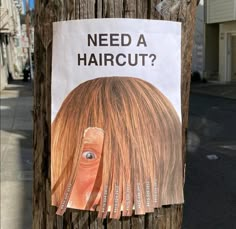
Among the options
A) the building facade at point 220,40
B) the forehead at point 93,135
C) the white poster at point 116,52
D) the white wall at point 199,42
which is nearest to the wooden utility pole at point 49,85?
the white poster at point 116,52

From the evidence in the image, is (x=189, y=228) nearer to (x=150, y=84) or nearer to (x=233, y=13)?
(x=150, y=84)

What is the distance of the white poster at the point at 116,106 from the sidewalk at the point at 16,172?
10.4 ft

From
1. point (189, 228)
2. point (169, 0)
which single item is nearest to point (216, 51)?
point (189, 228)

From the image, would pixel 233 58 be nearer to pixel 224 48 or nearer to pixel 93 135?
pixel 224 48

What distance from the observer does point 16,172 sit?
253 inches

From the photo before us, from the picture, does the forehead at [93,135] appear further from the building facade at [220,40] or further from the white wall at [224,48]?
the white wall at [224,48]

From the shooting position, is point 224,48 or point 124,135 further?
point 224,48

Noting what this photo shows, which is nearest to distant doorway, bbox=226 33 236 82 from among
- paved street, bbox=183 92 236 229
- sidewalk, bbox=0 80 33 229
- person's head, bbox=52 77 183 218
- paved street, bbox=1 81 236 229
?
paved street, bbox=1 81 236 229

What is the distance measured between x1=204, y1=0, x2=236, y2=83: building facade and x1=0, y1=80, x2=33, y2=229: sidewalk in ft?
47.8

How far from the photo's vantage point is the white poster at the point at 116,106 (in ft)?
5.03

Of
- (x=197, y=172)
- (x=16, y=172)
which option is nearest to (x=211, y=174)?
(x=197, y=172)

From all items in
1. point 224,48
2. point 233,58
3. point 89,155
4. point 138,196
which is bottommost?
point 138,196

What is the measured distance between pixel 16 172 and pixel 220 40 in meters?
20.3

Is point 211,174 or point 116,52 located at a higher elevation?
point 116,52
